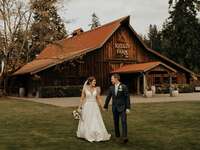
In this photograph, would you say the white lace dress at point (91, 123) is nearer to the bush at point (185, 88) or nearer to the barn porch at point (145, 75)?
the barn porch at point (145, 75)

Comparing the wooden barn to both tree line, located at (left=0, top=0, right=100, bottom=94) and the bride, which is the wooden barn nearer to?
tree line, located at (left=0, top=0, right=100, bottom=94)

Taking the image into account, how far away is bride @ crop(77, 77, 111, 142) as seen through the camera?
10218 millimetres

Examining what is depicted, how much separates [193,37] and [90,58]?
2172 centimetres

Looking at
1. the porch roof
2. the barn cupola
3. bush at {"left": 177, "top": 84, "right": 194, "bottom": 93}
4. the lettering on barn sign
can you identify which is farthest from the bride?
the barn cupola

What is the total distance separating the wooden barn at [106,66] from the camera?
37.8 meters

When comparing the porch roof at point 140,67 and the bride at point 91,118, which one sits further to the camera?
the porch roof at point 140,67

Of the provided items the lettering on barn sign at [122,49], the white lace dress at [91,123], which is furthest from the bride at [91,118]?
the lettering on barn sign at [122,49]

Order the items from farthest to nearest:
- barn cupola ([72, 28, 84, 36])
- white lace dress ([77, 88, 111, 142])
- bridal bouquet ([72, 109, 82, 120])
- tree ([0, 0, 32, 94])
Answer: barn cupola ([72, 28, 84, 36]) → tree ([0, 0, 32, 94]) → bridal bouquet ([72, 109, 82, 120]) → white lace dress ([77, 88, 111, 142])

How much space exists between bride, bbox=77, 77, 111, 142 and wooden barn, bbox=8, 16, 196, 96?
25.7 m

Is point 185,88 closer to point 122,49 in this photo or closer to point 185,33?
point 122,49

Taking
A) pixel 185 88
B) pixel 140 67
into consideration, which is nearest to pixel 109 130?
pixel 140 67

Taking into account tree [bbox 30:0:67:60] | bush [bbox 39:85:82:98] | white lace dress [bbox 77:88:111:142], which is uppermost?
tree [bbox 30:0:67:60]

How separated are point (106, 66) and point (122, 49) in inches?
108

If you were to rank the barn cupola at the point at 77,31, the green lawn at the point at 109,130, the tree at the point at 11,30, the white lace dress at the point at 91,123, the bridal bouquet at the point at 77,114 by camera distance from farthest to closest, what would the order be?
the barn cupola at the point at 77,31 < the tree at the point at 11,30 < the bridal bouquet at the point at 77,114 < the white lace dress at the point at 91,123 < the green lawn at the point at 109,130
